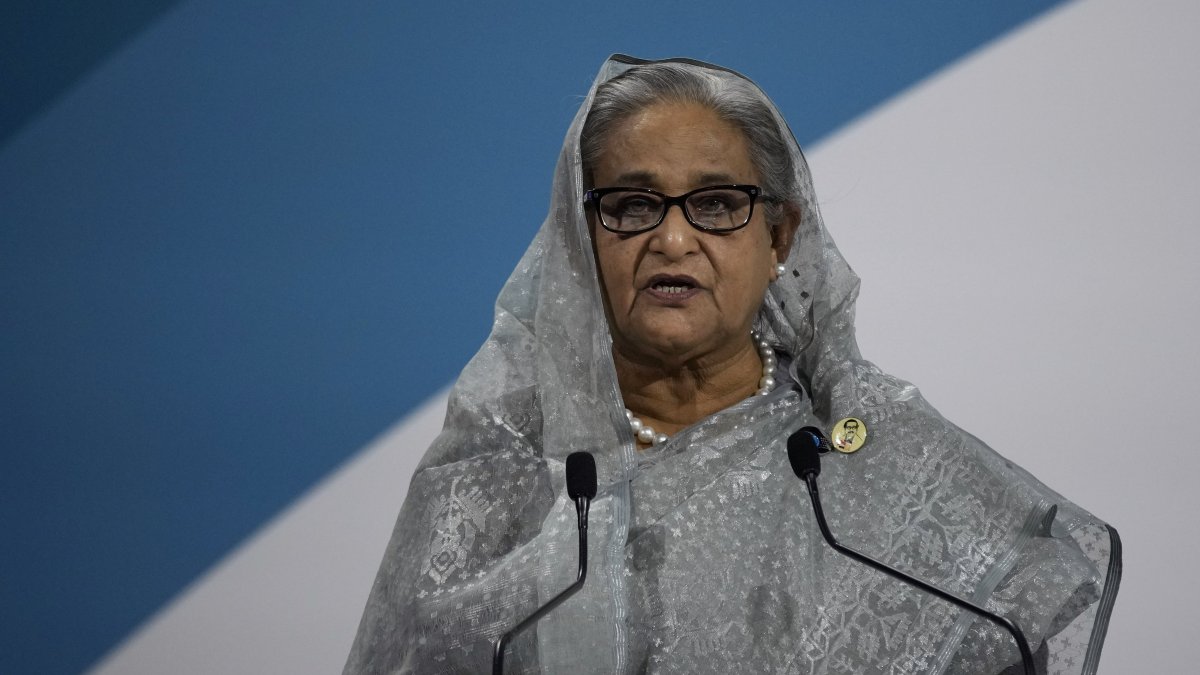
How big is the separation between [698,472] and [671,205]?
0.35 m

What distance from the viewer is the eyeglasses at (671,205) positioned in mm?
1516

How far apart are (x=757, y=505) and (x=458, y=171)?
0.98 metres

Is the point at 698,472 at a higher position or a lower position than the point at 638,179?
lower

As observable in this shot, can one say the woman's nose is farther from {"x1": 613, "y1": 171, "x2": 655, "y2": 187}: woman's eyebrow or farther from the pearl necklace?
→ the pearl necklace

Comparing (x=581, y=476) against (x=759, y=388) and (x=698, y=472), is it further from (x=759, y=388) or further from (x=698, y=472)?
(x=759, y=388)

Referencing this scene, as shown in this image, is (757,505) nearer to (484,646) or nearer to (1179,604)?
(484,646)

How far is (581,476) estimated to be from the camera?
1.30 m

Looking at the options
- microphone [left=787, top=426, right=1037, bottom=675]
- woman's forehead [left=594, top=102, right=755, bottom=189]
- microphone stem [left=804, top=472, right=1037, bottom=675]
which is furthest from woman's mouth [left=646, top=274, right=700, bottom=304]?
microphone stem [left=804, top=472, right=1037, bottom=675]

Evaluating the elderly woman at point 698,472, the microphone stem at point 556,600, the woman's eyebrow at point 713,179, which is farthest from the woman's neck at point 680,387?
the microphone stem at point 556,600

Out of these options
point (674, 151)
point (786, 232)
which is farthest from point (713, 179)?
point (786, 232)

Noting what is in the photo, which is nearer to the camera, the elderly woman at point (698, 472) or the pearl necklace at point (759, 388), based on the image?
the elderly woman at point (698, 472)

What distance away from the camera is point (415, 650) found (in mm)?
1430

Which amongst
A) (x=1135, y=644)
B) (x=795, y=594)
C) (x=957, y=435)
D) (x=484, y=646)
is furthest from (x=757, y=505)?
(x=1135, y=644)

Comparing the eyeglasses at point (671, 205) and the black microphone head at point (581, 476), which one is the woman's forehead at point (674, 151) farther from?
the black microphone head at point (581, 476)
